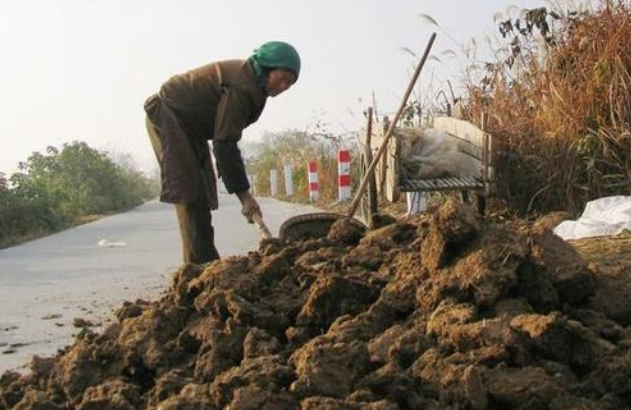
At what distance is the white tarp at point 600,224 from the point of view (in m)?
5.29

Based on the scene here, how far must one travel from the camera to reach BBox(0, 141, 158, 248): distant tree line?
1345cm

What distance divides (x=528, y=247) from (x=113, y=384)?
1.47 m

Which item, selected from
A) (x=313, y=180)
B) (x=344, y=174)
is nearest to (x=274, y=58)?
(x=344, y=174)

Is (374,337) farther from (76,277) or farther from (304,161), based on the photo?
(304,161)

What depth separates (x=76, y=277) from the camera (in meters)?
7.38

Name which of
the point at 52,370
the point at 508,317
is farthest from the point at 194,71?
the point at 508,317

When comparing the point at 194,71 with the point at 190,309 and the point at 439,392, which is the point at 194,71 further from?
the point at 439,392

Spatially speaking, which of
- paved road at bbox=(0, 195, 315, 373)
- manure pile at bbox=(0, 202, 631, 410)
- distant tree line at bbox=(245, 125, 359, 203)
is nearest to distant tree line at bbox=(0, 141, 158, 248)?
paved road at bbox=(0, 195, 315, 373)

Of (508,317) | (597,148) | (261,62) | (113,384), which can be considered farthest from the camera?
(597,148)

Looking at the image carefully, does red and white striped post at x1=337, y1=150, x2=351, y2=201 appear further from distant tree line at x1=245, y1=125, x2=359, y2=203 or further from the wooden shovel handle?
the wooden shovel handle

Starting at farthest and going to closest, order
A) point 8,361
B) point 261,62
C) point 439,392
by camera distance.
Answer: point 261,62, point 8,361, point 439,392

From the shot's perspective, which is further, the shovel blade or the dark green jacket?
the shovel blade

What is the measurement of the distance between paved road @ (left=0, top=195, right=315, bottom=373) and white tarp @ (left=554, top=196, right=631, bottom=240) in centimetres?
286

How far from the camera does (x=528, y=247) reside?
116 inches
